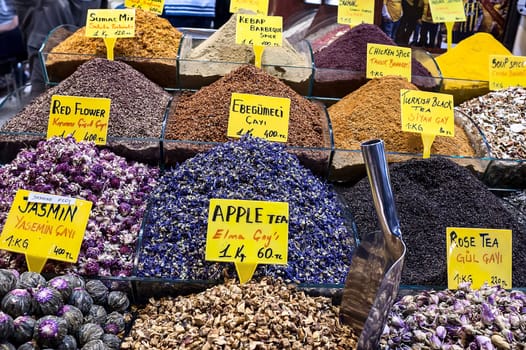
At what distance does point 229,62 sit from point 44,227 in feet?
3.19

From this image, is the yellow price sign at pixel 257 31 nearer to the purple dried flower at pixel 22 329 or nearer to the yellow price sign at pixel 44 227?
the yellow price sign at pixel 44 227

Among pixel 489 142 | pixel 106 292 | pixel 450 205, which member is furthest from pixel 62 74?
pixel 489 142

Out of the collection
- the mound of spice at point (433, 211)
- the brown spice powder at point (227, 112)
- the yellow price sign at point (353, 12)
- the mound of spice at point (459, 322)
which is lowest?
the mound of spice at point (433, 211)

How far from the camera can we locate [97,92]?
5.57 feet

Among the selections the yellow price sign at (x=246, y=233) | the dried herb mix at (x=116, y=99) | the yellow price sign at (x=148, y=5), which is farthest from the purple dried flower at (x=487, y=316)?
the yellow price sign at (x=148, y=5)

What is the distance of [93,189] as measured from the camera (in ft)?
4.53

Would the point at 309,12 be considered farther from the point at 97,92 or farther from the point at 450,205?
the point at 450,205

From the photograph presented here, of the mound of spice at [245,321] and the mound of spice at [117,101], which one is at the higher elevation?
the mound of spice at [117,101]

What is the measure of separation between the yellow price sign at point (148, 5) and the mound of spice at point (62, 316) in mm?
1477

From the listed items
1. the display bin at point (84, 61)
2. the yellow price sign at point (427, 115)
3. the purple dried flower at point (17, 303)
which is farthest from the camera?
the display bin at point (84, 61)

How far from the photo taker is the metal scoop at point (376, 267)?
2.90 feet

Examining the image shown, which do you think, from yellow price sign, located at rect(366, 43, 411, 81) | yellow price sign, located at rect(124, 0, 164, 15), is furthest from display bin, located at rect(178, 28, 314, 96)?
yellow price sign, located at rect(124, 0, 164, 15)

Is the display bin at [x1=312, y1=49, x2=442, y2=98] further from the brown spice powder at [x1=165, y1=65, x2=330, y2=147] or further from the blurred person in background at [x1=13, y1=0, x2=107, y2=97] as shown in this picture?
the blurred person in background at [x1=13, y1=0, x2=107, y2=97]

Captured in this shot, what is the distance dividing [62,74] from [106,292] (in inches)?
43.1
